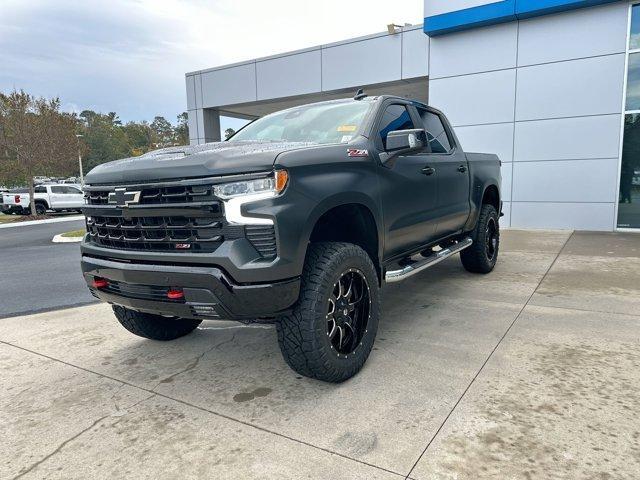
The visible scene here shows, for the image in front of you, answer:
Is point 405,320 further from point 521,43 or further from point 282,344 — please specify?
point 521,43

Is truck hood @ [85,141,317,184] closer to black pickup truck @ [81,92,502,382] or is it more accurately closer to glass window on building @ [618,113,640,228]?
black pickup truck @ [81,92,502,382]

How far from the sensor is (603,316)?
423cm

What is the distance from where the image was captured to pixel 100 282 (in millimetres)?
3039

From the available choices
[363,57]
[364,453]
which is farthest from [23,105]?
[364,453]

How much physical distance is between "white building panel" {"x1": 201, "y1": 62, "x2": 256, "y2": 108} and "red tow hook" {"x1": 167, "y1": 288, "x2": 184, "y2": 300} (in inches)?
543

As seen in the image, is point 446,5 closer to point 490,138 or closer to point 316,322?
point 490,138

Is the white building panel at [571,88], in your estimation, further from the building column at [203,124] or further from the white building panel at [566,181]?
the building column at [203,124]

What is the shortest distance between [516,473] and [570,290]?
3.67 meters

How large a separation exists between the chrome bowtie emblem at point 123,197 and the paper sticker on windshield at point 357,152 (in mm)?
1372

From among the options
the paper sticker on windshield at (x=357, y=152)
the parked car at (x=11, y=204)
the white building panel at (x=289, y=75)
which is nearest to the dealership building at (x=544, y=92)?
the white building panel at (x=289, y=75)

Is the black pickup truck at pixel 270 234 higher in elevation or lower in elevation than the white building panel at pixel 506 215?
higher

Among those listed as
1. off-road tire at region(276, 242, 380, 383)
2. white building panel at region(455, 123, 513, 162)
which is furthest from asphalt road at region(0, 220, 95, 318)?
white building panel at region(455, 123, 513, 162)

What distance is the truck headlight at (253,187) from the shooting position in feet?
8.38

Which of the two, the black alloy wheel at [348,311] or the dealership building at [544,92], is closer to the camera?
the black alloy wheel at [348,311]
